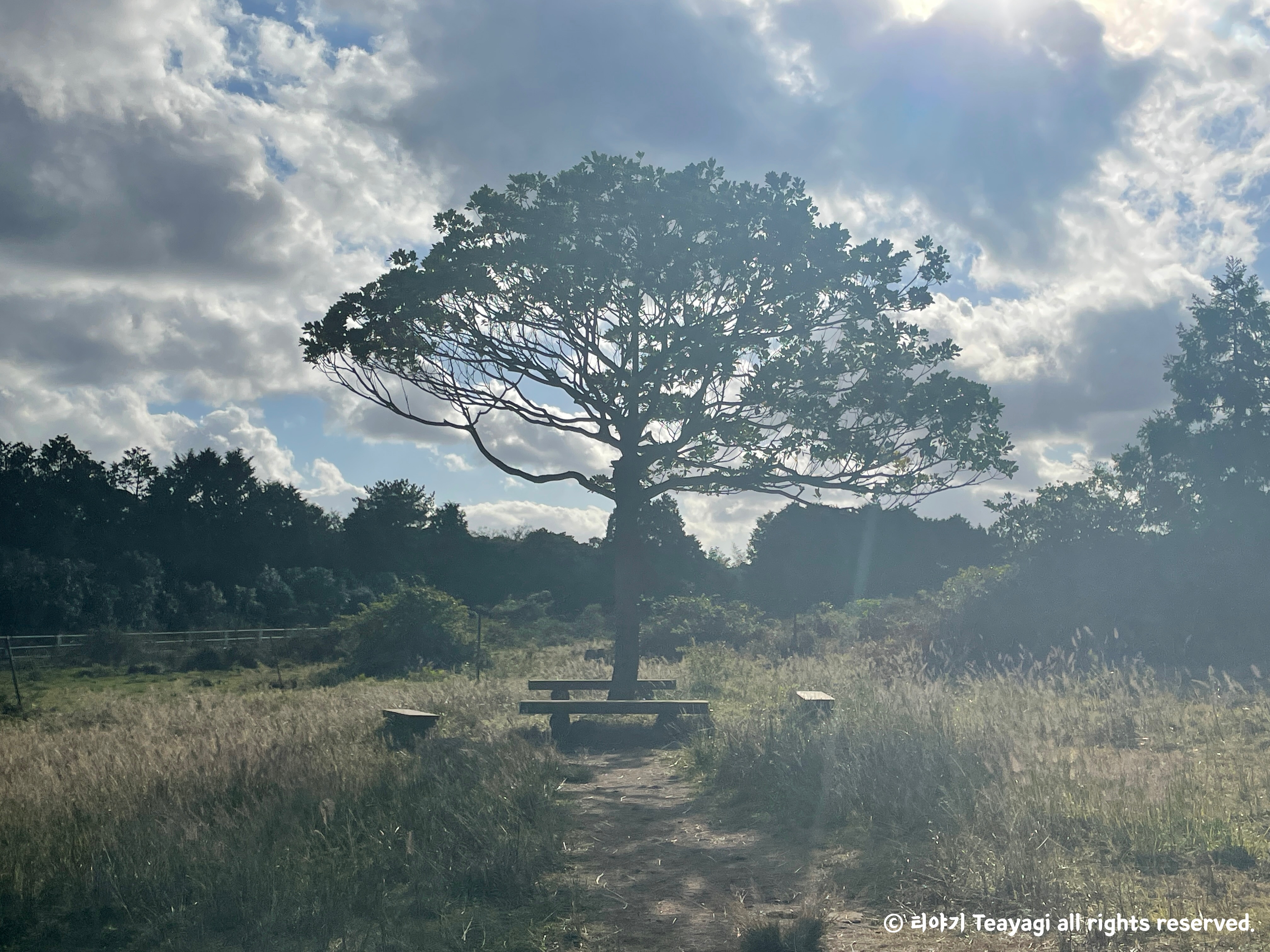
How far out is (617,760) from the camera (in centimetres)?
955

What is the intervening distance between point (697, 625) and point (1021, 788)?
23.2m

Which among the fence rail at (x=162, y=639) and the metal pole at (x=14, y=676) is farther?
the fence rail at (x=162, y=639)

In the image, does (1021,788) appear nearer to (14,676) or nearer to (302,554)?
(14,676)

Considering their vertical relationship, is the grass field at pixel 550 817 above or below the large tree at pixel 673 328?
below

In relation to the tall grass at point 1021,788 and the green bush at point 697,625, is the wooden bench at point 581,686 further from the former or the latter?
the green bush at point 697,625

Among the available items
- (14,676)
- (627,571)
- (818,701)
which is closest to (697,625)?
(627,571)

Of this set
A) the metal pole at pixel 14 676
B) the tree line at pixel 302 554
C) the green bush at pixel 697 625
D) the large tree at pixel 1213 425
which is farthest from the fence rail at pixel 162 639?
the large tree at pixel 1213 425

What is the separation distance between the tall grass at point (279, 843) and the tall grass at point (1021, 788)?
6.60 ft

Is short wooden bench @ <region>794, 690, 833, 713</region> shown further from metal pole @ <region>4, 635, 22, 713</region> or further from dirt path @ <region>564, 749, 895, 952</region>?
metal pole @ <region>4, 635, 22, 713</region>

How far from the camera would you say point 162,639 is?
32.2m

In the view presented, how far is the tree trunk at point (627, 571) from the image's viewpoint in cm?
1348

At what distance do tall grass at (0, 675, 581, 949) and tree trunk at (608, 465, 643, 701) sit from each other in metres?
4.36

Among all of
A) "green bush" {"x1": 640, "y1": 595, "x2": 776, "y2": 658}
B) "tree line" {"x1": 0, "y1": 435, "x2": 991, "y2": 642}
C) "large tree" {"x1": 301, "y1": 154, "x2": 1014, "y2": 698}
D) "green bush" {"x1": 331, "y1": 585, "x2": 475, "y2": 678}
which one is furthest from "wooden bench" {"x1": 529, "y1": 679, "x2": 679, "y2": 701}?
"tree line" {"x1": 0, "y1": 435, "x2": 991, "y2": 642}

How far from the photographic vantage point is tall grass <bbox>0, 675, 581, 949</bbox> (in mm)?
4539
